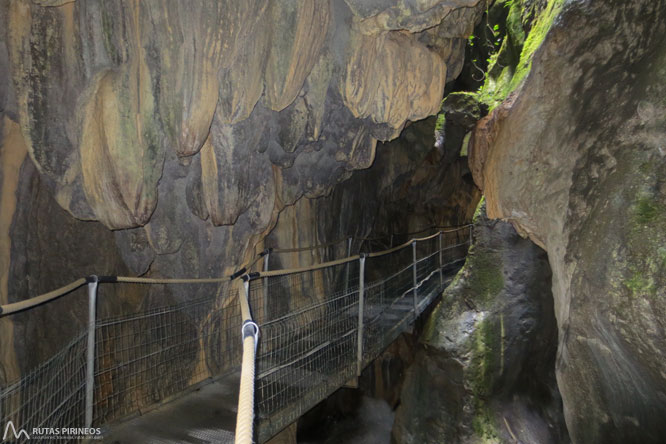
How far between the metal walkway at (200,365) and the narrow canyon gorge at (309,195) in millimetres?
44

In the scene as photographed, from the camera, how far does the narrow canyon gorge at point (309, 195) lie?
2.80 metres

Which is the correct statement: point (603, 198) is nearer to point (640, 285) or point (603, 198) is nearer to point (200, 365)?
point (640, 285)

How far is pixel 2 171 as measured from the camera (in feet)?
13.7

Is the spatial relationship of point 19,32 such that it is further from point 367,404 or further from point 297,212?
point 367,404

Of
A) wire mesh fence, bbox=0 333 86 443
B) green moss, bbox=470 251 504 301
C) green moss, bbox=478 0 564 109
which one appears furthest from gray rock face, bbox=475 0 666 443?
wire mesh fence, bbox=0 333 86 443

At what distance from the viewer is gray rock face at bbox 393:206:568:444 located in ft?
18.3

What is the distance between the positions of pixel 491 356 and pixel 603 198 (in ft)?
11.8

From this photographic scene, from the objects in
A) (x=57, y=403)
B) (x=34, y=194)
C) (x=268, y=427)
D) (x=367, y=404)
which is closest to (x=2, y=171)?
(x=34, y=194)

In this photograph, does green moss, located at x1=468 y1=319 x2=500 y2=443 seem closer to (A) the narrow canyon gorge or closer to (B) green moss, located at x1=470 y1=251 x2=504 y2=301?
(A) the narrow canyon gorge

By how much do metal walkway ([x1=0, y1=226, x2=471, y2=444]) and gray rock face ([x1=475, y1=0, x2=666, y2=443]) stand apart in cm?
191

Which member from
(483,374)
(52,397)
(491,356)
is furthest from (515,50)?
(52,397)

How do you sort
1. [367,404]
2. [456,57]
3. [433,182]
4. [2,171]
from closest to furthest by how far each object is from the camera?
[2,171] → [456,57] → [367,404] → [433,182]

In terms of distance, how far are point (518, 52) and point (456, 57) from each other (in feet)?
3.60

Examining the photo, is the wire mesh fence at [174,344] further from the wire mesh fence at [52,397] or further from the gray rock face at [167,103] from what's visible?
the wire mesh fence at [52,397]
